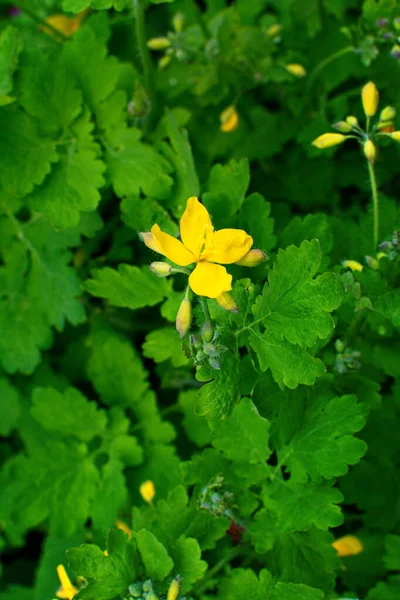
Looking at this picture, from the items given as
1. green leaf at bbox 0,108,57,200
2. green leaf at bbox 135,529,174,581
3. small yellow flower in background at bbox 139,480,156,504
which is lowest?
small yellow flower in background at bbox 139,480,156,504

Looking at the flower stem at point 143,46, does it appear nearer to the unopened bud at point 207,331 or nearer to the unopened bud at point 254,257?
the unopened bud at point 254,257

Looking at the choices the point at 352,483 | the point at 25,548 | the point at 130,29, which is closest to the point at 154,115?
the point at 130,29

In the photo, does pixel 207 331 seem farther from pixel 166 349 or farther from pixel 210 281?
pixel 166 349

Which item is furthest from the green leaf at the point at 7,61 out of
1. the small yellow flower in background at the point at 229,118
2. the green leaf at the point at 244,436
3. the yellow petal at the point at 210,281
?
the green leaf at the point at 244,436

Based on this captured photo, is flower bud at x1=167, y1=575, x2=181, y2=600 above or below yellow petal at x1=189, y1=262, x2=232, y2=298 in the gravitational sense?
below

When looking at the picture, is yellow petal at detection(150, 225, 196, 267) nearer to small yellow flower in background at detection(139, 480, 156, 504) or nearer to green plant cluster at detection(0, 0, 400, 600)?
green plant cluster at detection(0, 0, 400, 600)

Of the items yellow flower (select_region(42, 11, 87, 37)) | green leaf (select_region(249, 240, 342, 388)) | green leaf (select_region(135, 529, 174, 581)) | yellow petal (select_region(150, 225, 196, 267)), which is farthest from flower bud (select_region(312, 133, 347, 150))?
yellow flower (select_region(42, 11, 87, 37))
